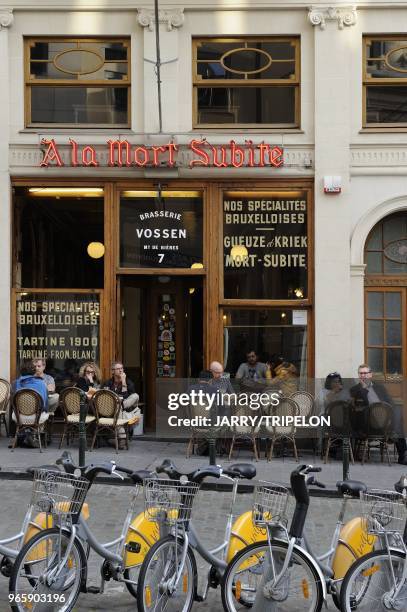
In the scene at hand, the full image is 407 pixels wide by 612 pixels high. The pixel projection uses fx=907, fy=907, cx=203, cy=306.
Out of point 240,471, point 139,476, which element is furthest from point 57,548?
point 240,471

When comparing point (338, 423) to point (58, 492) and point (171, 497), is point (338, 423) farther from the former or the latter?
point (58, 492)

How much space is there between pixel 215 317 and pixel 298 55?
4.72 metres

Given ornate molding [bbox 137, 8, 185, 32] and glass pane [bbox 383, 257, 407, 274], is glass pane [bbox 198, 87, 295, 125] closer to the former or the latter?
ornate molding [bbox 137, 8, 185, 32]

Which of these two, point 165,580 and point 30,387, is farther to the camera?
point 30,387

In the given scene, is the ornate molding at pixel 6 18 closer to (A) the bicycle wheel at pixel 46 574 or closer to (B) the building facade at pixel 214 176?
(B) the building facade at pixel 214 176

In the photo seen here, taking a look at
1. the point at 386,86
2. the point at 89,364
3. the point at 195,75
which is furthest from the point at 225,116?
the point at 89,364

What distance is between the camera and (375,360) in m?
15.6

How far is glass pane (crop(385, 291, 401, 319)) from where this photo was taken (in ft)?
51.5

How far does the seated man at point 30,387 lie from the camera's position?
1401 cm

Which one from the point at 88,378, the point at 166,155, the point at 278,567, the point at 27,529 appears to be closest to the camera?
the point at 278,567

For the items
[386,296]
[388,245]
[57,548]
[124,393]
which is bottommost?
[57,548]

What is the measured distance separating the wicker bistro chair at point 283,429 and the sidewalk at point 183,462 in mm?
264

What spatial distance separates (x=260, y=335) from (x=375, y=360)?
2033 mm

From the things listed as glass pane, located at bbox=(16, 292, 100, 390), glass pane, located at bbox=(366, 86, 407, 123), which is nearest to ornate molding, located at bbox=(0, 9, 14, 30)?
Result: glass pane, located at bbox=(16, 292, 100, 390)
